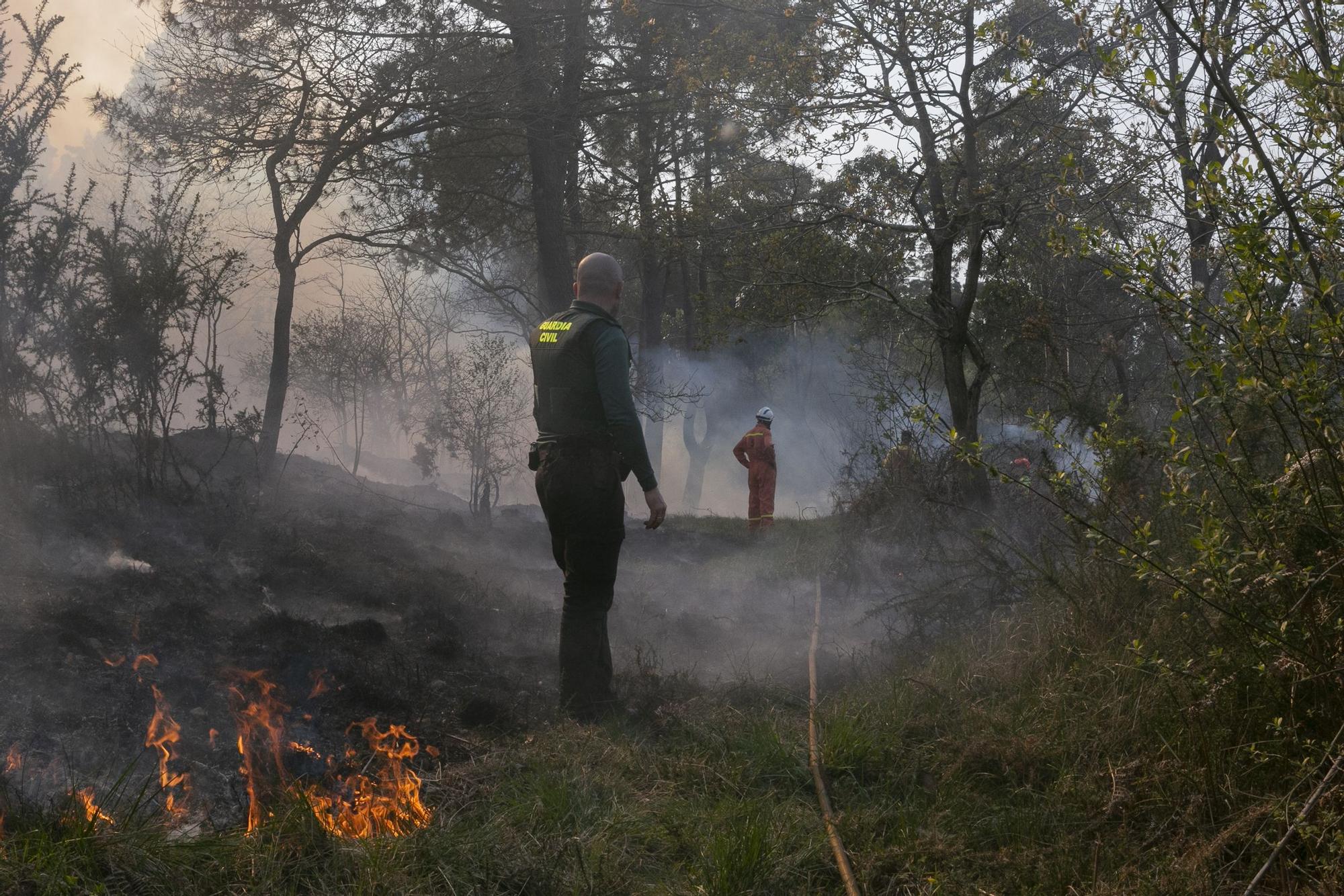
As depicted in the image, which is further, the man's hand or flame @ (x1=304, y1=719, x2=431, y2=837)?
the man's hand

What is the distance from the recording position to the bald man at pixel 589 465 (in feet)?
15.5

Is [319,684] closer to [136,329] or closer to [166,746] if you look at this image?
[166,746]

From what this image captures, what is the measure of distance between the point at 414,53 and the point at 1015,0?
5762 millimetres

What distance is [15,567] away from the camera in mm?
5656

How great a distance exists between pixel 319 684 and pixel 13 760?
1321 mm

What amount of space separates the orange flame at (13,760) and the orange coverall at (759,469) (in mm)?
9333

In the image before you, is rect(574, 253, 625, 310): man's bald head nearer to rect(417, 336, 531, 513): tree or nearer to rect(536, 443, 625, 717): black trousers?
rect(536, 443, 625, 717): black trousers

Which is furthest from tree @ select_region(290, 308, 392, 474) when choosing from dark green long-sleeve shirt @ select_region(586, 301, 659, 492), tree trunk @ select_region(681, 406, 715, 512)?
dark green long-sleeve shirt @ select_region(586, 301, 659, 492)

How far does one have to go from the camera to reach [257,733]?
401cm

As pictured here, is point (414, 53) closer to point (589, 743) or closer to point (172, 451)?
point (172, 451)

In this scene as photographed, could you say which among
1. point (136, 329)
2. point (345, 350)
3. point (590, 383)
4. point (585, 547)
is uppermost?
point (345, 350)

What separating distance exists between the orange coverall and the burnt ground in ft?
8.54

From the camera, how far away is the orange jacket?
41.3ft

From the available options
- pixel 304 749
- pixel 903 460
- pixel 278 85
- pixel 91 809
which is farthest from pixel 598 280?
pixel 278 85
